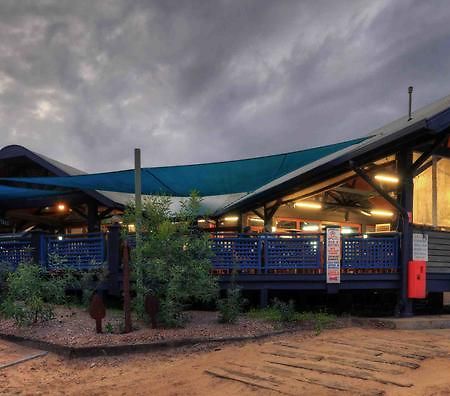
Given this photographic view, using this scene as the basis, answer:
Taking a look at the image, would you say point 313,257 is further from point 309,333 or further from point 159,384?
point 159,384

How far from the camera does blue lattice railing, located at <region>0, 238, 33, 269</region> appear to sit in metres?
9.96

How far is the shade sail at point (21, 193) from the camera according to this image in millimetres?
11484

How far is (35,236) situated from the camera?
32.2 feet

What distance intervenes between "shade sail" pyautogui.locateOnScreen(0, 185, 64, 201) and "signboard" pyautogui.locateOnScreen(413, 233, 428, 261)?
32.0 feet

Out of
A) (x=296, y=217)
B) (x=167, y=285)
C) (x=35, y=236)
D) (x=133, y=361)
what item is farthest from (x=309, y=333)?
(x=296, y=217)

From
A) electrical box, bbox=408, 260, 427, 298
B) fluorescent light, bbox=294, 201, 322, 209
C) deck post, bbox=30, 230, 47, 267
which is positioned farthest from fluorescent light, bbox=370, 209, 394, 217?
deck post, bbox=30, 230, 47, 267

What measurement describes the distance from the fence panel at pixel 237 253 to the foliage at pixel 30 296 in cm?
307

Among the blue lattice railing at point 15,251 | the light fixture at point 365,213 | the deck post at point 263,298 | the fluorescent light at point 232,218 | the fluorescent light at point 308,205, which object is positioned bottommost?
the deck post at point 263,298

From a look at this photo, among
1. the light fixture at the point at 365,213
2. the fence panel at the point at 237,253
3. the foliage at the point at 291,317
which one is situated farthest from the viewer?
the light fixture at the point at 365,213

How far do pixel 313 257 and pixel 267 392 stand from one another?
4.67 metres

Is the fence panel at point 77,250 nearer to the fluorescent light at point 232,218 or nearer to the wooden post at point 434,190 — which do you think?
the fluorescent light at point 232,218

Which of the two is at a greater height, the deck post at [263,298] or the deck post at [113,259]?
the deck post at [113,259]

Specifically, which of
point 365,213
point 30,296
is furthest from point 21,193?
point 365,213

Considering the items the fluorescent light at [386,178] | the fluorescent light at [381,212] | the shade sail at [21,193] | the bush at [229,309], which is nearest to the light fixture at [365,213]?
the fluorescent light at [381,212]
